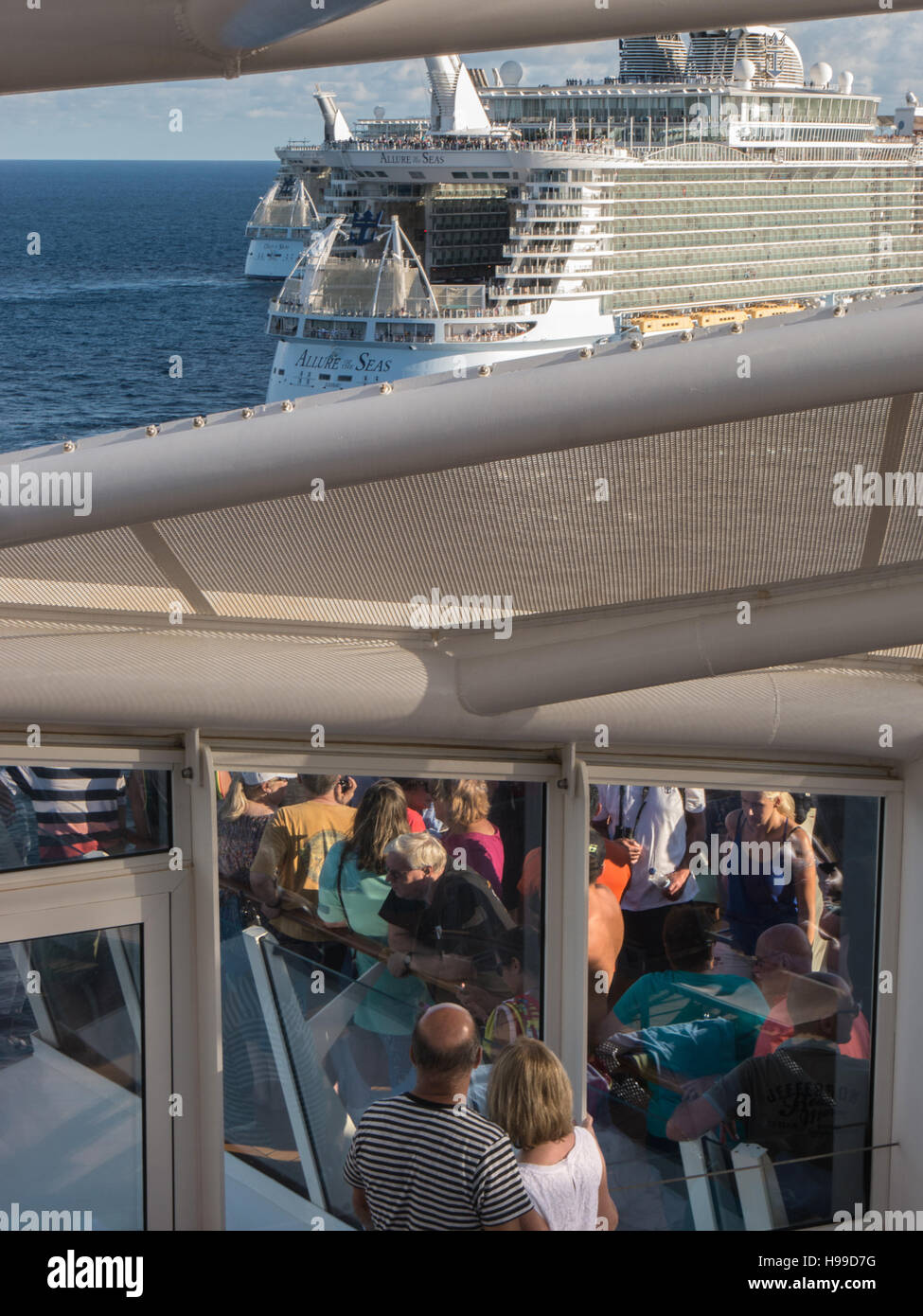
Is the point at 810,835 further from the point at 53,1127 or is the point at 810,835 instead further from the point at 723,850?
the point at 53,1127

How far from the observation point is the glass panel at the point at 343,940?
3.46 meters

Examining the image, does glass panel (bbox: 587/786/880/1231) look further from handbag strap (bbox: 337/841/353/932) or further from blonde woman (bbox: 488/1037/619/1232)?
blonde woman (bbox: 488/1037/619/1232)

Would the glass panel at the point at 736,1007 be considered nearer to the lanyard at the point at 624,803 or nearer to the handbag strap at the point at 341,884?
the lanyard at the point at 624,803

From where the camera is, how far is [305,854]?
350 centimetres

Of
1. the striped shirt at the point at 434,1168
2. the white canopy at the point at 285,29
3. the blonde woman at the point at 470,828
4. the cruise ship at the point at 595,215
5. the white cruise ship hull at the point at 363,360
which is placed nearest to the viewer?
the white canopy at the point at 285,29

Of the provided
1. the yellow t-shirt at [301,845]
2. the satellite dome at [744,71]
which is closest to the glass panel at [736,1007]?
the yellow t-shirt at [301,845]

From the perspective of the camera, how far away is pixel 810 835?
148 inches

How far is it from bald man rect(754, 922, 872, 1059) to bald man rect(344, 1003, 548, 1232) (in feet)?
4.12

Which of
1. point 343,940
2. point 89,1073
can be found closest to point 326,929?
point 343,940

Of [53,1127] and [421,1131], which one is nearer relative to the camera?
[421,1131]

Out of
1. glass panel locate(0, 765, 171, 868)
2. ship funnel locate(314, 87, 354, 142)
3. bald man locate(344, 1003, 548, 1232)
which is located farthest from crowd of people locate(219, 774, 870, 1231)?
ship funnel locate(314, 87, 354, 142)

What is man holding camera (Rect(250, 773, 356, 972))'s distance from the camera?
11.4ft
